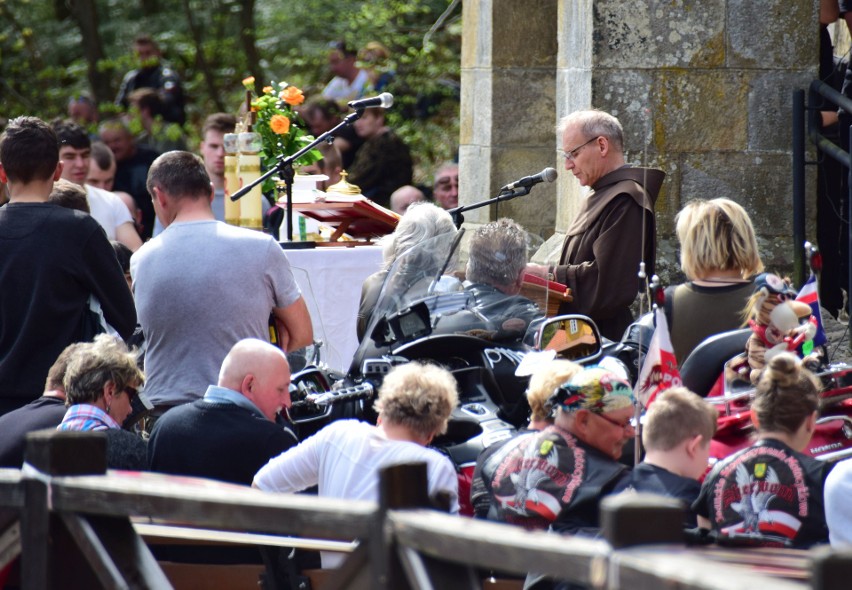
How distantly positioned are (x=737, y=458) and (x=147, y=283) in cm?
233

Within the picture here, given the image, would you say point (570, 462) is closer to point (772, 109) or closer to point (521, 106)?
point (772, 109)

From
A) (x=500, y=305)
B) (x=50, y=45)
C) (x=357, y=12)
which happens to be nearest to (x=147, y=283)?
(x=500, y=305)

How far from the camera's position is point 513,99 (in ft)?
33.7

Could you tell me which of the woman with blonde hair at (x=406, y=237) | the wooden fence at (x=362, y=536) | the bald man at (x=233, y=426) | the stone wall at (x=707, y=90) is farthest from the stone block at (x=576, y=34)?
the wooden fence at (x=362, y=536)

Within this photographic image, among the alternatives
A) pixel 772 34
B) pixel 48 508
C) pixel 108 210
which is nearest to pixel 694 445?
pixel 48 508

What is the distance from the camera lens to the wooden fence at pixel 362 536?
7.38 ft

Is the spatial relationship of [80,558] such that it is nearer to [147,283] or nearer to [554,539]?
[554,539]

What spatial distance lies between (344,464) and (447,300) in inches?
48.1

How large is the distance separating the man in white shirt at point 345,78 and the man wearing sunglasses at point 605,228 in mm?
6884

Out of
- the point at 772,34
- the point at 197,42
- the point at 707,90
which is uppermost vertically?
the point at 772,34

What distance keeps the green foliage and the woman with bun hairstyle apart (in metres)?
12.2

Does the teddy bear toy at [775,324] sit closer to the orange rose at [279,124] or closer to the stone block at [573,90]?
the stone block at [573,90]

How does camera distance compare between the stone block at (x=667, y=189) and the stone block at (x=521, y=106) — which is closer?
the stone block at (x=667, y=189)

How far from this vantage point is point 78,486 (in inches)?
120
